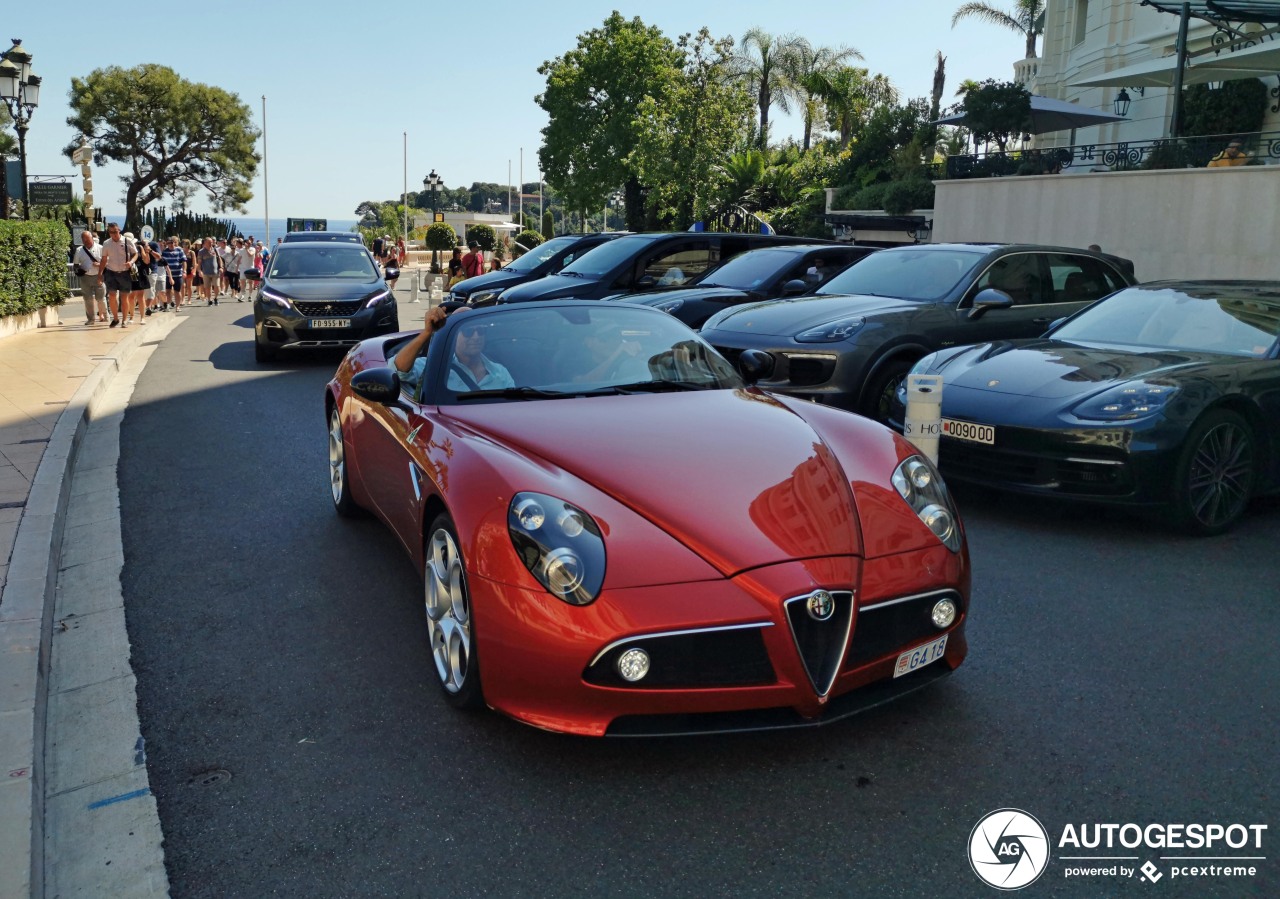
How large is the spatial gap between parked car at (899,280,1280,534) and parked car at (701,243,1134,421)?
3.88 ft

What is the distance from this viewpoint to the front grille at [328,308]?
593 inches

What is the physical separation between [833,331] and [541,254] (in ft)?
36.0

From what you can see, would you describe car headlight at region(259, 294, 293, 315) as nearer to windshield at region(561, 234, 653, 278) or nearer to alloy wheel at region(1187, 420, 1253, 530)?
windshield at region(561, 234, 653, 278)

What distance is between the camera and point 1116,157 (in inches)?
768

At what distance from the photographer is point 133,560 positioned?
5.96 meters

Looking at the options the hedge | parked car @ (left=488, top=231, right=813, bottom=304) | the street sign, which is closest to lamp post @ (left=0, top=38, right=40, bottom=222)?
the hedge

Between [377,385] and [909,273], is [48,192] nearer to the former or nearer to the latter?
[909,273]

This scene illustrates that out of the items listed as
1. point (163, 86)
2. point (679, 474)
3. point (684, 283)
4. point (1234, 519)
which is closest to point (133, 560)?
point (679, 474)

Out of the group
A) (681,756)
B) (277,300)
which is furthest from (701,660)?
(277,300)

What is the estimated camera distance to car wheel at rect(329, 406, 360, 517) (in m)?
6.49

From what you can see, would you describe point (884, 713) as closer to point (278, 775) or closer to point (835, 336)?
point (278, 775)

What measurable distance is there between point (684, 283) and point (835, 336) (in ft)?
16.1

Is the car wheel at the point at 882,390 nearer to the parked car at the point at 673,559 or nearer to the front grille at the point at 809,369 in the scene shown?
the front grille at the point at 809,369

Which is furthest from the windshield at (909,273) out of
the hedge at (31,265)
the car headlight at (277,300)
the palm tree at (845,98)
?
the palm tree at (845,98)
